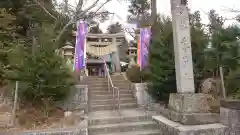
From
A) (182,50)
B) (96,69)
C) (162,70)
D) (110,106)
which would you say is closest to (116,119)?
(110,106)

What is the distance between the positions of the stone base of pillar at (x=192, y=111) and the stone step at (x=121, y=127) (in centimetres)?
91

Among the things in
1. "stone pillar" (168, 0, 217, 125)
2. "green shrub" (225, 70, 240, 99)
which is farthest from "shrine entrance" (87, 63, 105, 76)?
"stone pillar" (168, 0, 217, 125)

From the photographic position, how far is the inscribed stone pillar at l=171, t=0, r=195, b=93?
→ 15.5 feet

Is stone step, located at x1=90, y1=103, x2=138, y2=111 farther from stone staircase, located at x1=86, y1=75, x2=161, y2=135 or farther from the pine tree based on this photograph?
the pine tree

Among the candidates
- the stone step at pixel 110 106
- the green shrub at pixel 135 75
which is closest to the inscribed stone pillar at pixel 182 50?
the stone step at pixel 110 106

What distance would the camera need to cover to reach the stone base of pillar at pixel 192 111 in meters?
4.43

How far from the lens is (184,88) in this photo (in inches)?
Answer: 184

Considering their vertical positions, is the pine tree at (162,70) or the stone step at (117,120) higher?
the pine tree at (162,70)

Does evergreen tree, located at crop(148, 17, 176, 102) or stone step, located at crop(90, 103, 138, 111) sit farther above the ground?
evergreen tree, located at crop(148, 17, 176, 102)

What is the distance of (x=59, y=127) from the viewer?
184 inches

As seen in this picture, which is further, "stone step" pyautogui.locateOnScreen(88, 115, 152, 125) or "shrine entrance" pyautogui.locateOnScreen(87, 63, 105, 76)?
"shrine entrance" pyautogui.locateOnScreen(87, 63, 105, 76)

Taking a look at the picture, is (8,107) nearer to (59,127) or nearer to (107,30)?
(59,127)

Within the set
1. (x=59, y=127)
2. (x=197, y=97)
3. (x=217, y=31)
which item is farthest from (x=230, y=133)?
(x=59, y=127)

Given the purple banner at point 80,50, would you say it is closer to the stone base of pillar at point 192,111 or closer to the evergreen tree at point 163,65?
the evergreen tree at point 163,65
